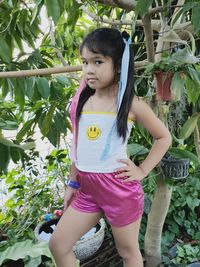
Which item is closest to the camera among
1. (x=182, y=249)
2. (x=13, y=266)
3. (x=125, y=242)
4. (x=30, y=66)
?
(x=125, y=242)

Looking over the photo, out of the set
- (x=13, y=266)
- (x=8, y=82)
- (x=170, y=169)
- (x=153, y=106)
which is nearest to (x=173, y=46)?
(x=153, y=106)

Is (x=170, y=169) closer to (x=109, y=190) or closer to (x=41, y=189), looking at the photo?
(x=109, y=190)

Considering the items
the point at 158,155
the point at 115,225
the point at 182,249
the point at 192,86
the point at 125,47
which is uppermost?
the point at 125,47

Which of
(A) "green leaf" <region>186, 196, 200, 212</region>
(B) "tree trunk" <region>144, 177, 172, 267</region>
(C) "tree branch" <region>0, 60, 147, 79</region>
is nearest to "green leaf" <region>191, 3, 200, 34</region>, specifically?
(C) "tree branch" <region>0, 60, 147, 79</region>

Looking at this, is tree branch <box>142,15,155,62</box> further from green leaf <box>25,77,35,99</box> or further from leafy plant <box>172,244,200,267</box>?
leafy plant <box>172,244,200,267</box>

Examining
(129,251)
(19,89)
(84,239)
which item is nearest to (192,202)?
(84,239)

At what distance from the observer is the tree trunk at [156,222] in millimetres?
1418

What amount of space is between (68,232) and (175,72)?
503mm

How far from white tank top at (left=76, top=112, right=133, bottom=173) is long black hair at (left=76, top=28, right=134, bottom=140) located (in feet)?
0.08

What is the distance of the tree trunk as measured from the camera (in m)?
1.42

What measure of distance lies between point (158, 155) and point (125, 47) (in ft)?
0.96

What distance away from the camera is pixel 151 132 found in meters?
0.98

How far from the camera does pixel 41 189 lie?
1.87 m

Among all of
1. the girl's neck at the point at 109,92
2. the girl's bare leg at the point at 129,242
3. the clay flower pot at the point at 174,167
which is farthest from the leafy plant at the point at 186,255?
the girl's neck at the point at 109,92
